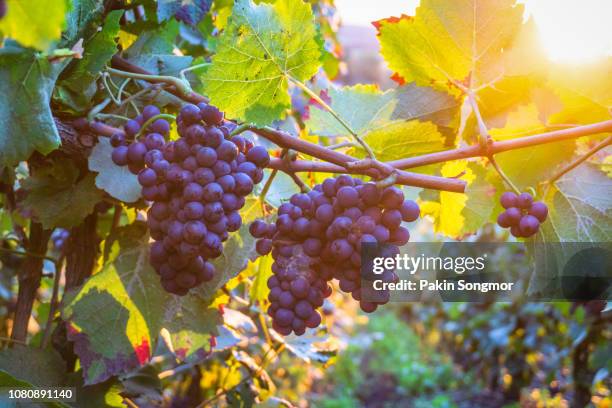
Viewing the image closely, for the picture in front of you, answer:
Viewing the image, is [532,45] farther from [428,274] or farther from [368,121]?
[428,274]

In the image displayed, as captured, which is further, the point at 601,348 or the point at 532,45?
the point at 601,348

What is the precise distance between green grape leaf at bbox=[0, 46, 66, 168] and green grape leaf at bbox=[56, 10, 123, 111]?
0.24 ft

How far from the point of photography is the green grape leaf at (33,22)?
1.39ft

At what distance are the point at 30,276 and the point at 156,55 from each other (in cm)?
52

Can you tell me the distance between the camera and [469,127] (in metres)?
1.02

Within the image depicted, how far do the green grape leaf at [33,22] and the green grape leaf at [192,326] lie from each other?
675 millimetres

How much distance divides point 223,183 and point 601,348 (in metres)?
1.66

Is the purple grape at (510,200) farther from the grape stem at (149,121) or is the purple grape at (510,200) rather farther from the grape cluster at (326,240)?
the grape stem at (149,121)

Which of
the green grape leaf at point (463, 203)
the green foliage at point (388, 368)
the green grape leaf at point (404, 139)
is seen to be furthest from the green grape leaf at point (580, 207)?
the green foliage at point (388, 368)

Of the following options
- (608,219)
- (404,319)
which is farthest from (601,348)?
(404,319)

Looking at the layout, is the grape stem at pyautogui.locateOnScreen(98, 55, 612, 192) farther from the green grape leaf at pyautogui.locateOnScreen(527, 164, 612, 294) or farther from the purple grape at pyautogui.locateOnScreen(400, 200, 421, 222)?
the green grape leaf at pyautogui.locateOnScreen(527, 164, 612, 294)

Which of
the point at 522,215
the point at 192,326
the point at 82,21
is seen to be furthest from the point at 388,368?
the point at 82,21

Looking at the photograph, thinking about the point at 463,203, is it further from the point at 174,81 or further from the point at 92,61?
the point at 92,61

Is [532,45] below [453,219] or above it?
above
